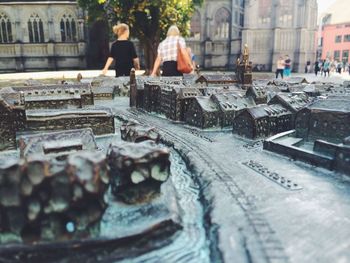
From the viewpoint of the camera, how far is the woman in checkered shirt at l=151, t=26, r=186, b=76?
5746mm

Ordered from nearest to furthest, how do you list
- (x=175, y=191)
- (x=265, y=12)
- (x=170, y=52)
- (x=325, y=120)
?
(x=175, y=191) < (x=325, y=120) < (x=170, y=52) < (x=265, y=12)

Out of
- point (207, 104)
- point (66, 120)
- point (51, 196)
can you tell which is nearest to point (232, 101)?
point (207, 104)

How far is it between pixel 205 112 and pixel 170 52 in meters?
2.87

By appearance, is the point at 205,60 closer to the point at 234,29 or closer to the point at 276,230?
the point at 234,29

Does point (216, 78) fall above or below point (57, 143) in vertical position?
above

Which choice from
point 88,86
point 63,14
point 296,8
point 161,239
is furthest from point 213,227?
point 63,14

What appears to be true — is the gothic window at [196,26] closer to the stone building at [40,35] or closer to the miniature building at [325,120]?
the stone building at [40,35]

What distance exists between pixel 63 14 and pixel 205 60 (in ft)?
45.8

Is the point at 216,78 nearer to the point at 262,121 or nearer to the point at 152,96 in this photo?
the point at 152,96

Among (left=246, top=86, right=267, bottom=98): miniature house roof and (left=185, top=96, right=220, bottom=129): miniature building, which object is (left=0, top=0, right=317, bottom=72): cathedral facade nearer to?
(left=246, top=86, right=267, bottom=98): miniature house roof

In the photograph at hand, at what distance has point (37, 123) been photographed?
2943 mm

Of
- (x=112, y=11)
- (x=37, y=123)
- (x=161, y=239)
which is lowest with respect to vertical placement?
(x=161, y=239)

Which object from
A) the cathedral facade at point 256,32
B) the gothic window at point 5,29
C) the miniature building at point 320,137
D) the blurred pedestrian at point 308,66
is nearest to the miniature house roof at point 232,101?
the miniature building at point 320,137

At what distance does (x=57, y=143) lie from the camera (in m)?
2.12
